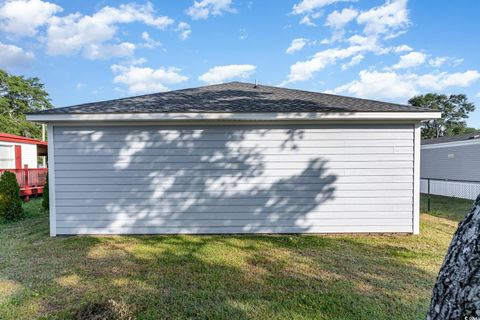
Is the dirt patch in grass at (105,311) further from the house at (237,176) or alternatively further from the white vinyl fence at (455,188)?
the white vinyl fence at (455,188)

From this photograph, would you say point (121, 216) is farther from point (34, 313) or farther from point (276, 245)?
point (276, 245)

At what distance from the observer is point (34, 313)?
2.73 metres

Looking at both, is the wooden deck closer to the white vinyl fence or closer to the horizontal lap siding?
the horizontal lap siding

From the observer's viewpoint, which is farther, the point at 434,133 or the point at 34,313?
the point at 434,133

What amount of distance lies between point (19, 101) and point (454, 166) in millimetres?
43241

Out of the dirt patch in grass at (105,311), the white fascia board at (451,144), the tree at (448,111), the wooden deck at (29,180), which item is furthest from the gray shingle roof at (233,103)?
the tree at (448,111)

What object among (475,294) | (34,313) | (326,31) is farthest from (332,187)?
(326,31)

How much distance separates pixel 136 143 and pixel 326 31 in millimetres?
8662

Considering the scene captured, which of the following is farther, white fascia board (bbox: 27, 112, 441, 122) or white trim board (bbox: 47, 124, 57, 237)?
white trim board (bbox: 47, 124, 57, 237)

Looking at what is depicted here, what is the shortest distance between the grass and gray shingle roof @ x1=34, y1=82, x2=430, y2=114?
101 inches

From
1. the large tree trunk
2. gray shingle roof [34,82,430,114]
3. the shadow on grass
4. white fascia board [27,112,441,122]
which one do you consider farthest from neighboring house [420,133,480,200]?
the large tree trunk

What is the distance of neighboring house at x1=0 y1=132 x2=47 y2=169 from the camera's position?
38.1 ft

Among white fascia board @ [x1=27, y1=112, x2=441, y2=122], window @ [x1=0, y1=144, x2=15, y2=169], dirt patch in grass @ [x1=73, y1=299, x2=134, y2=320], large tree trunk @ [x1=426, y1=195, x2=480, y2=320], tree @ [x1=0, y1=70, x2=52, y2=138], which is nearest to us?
large tree trunk @ [x1=426, y1=195, x2=480, y2=320]

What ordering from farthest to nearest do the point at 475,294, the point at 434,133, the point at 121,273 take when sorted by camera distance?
1. the point at 434,133
2. the point at 121,273
3. the point at 475,294
